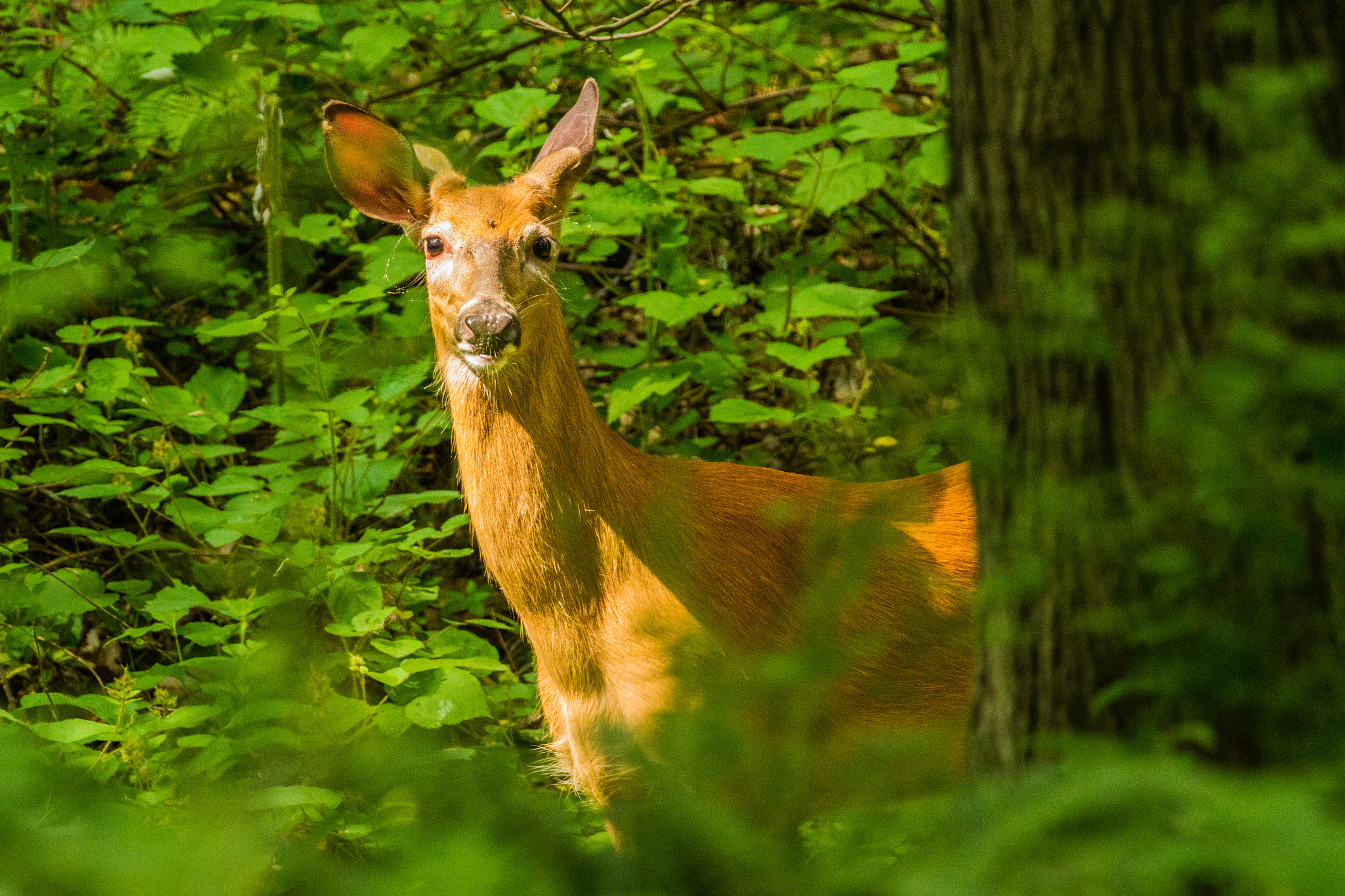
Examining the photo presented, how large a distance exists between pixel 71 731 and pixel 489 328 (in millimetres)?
1581

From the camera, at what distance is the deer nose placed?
339 centimetres

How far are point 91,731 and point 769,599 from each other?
75.5 inches

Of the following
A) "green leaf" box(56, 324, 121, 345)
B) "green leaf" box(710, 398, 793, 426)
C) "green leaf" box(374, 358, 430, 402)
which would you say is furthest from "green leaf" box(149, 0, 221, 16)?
"green leaf" box(710, 398, 793, 426)

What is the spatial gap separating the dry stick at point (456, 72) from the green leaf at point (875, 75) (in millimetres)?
1762

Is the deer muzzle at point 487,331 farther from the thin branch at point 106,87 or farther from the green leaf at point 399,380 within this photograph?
the thin branch at point 106,87

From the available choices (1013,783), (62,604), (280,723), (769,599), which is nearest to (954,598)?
(769,599)

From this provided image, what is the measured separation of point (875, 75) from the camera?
4.87m

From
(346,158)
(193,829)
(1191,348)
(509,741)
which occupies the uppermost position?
(346,158)

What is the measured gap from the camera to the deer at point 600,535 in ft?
11.4

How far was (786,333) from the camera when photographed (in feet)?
16.9

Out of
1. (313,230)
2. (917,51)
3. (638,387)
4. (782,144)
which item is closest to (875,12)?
(917,51)

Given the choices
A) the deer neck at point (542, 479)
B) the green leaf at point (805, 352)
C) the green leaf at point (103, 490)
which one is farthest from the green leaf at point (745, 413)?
the green leaf at point (103, 490)

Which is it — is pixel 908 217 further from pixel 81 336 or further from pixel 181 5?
pixel 81 336

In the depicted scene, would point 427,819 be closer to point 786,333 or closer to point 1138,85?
point 1138,85
